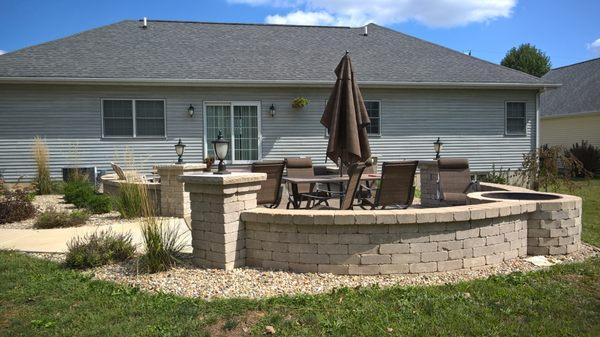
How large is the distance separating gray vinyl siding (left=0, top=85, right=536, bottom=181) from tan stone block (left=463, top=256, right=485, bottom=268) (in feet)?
29.6

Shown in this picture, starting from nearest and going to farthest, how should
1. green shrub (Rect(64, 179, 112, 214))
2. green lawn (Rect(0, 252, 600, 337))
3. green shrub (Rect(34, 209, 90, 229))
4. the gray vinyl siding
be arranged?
green lawn (Rect(0, 252, 600, 337)), green shrub (Rect(34, 209, 90, 229)), green shrub (Rect(64, 179, 112, 214)), the gray vinyl siding

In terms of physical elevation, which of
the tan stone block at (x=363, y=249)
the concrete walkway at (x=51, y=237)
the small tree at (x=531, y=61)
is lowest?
the concrete walkway at (x=51, y=237)

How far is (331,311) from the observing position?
12.3ft

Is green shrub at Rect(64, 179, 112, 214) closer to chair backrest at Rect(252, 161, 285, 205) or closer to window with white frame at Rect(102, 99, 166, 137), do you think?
chair backrest at Rect(252, 161, 285, 205)

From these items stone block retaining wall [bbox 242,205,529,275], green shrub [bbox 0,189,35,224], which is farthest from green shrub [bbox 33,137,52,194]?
stone block retaining wall [bbox 242,205,529,275]

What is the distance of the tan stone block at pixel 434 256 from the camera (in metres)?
4.75

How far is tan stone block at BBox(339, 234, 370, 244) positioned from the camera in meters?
4.67

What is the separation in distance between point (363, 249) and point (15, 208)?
261 inches

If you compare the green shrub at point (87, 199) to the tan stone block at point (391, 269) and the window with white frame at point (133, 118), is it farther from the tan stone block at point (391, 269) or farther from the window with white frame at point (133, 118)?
the tan stone block at point (391, 269)

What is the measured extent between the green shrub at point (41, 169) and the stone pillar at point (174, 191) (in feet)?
16.9

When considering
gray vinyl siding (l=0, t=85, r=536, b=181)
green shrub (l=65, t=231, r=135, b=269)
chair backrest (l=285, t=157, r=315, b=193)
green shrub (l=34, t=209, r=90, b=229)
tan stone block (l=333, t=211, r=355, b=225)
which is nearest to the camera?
tan stone block (l=333, t=211, r=355, b=225)

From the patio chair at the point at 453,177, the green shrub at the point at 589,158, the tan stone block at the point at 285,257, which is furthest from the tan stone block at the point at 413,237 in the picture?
the green shrub at the point at 589,158

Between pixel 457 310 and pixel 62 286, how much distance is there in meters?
3.52

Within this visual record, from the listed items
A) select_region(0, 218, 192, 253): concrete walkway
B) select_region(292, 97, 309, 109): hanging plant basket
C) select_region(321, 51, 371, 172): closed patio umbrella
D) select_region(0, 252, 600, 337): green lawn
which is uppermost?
select_region(292, 97, 309, 109): hanging plant basket
